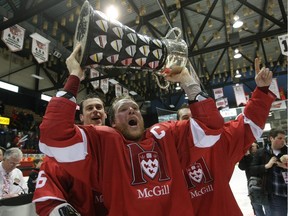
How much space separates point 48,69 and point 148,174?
39.4 ft

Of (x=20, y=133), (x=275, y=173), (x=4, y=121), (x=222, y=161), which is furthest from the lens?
(x=4, y=121)

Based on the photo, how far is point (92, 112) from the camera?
7.24 ft

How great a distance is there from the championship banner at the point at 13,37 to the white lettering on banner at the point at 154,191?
19.1 ft

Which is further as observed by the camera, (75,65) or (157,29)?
(157,29)

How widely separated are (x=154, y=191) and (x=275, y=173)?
2375 millimetres

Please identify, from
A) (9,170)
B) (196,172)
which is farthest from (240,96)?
(196,172)

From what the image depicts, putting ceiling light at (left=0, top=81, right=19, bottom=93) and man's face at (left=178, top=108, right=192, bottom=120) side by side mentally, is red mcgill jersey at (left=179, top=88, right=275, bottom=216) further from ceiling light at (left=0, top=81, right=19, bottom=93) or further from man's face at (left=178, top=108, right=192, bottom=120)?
ceiling light at (left=0, top=81, right=19, bottom=93)

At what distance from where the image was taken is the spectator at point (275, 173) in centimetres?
301

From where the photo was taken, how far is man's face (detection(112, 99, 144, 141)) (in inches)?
63.1

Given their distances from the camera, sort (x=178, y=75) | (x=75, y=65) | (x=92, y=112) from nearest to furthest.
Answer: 1. (x=75, y=65)
2. (x=178, y=75)
3. (x=92, y=112)

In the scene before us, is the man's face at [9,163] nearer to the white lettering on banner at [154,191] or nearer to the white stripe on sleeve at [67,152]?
the white stripe on sleeve at [67,152]

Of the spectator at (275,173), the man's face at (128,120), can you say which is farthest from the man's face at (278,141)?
the man's face at (128,120)

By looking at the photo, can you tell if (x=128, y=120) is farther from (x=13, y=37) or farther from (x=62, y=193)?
(x=13, y=37)

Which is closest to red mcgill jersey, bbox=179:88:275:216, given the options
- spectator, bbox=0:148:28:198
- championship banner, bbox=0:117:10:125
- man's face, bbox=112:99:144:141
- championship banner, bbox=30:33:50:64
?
man's face, bbox=112:99:144:141
